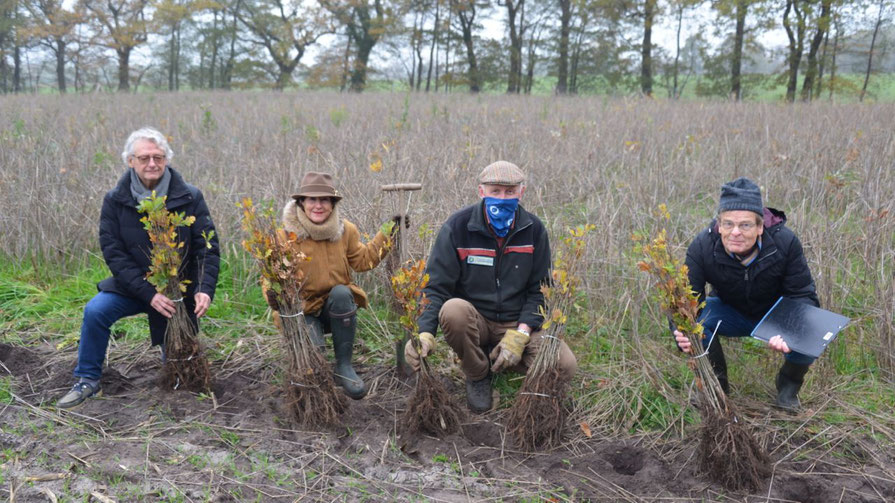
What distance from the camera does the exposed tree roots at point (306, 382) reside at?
279 centimetres

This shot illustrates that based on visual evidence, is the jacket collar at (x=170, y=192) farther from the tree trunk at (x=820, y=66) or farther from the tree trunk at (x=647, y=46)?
the tree trunk at (x=647, y=46)

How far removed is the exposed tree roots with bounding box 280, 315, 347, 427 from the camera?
9.17 ft

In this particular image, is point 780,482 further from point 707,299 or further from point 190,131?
point 190,131

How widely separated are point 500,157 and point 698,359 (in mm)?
3795

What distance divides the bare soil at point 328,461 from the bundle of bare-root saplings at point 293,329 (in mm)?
97

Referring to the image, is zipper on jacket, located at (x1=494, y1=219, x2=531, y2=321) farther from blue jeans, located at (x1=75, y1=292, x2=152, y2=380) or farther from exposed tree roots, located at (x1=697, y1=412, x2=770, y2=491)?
blue jeans, located at (x1=75, y1=292, x2=152, y2=380)

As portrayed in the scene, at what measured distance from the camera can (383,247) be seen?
327 centimetres

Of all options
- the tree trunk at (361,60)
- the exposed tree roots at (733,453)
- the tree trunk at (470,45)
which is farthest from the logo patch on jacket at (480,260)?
the tree trunk at (361,60)

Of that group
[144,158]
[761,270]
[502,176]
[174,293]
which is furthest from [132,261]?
[761,270]

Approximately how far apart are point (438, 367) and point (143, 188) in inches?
71.8

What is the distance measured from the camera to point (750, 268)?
276cm

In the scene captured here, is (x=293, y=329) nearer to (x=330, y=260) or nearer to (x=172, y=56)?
(x=330, y=260)

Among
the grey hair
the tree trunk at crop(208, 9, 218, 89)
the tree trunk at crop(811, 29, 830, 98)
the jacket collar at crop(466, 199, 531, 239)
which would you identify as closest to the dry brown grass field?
the jacket collar at crop(466, 199, 531, 239)

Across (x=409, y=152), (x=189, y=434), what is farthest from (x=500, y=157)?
(x=189, y=434)
